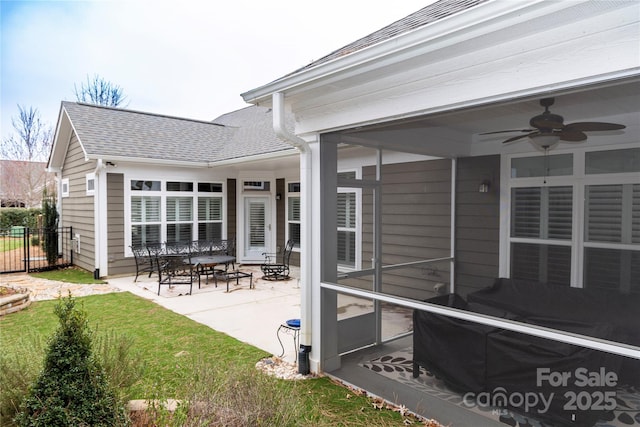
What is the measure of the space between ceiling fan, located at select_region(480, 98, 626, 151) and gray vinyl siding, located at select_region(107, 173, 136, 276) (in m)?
8.46

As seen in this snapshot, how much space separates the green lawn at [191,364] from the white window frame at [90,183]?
10.4 ft

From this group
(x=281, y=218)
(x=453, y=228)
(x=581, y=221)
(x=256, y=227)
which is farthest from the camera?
(x=256, y=227)

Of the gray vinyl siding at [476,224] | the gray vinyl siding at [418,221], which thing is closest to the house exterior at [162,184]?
the gray vinyl siding at [418,221]

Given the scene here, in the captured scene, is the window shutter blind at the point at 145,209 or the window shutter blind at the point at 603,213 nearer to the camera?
the window shutter blind at the point at 603,213

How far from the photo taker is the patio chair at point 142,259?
937 centimetres

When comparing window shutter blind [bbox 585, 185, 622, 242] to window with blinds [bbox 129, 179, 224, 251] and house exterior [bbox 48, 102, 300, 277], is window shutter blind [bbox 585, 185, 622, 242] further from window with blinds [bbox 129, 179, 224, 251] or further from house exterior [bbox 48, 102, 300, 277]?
window with blinds [bbox 129, 179, 224, 251]

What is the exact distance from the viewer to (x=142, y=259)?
380 inches

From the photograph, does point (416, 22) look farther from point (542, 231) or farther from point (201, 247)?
point (201, 247)

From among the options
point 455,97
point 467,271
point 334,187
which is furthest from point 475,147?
point 455,97

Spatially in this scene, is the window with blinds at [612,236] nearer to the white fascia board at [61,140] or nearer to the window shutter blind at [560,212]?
the window shutter blind at [560,212]

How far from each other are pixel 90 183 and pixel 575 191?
1003 centimetres

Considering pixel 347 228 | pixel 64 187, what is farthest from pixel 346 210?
pixel 64 187

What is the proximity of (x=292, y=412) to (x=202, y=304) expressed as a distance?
5133 mm

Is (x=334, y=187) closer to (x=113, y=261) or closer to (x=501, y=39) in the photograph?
(x=501, y=39)
